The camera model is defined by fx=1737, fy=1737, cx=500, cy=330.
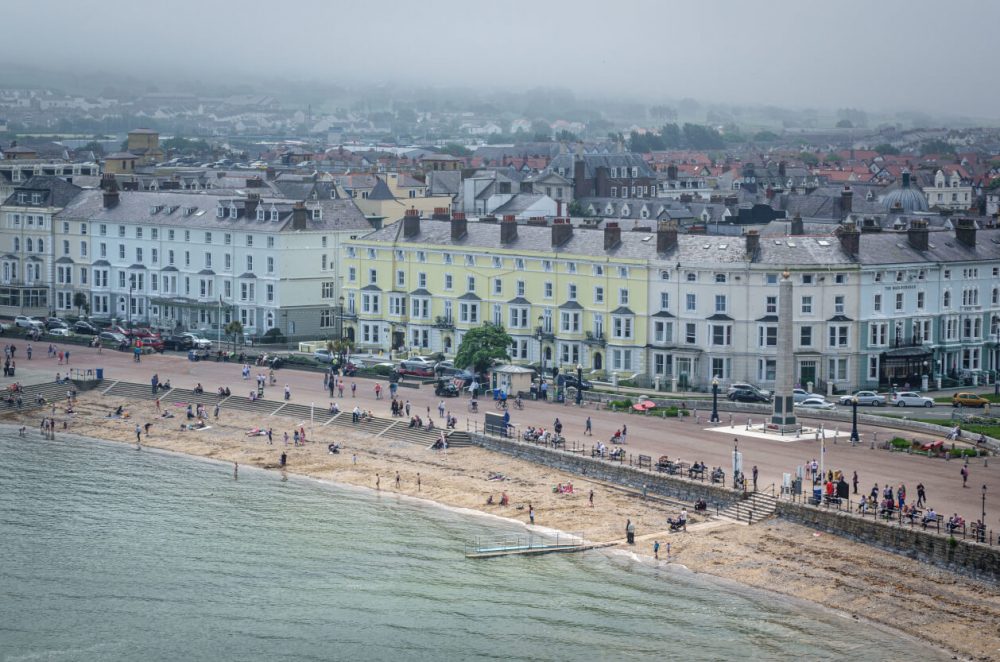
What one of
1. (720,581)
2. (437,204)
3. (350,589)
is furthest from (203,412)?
(437,204)

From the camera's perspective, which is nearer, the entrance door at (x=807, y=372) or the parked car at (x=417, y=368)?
the entrance door at (x=807, y=372)

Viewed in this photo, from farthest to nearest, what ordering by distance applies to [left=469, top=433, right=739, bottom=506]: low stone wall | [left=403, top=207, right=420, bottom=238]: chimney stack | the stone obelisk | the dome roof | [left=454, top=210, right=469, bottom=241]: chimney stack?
the dome roof, [left=403, top=207, right=420, bottom=238]: chimney stack, [left=454, top=210, right=469, bottom=241]: chimney stack, the stone obelisk, [left=469, top=433, right=739, bottom=506]: low stone wall

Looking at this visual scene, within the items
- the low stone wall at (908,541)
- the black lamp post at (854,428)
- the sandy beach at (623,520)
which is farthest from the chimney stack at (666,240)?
the low stone wall at (908,541)

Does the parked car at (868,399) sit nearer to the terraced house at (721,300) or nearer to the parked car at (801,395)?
the parked car at (801,395)

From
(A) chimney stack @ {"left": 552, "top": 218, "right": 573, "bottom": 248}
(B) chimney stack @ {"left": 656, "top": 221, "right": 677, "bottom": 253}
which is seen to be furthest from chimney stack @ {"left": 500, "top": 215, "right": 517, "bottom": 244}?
(B) chimney stack @ {"left": 656, "top": 221, "right": 677, "bottom": 253}

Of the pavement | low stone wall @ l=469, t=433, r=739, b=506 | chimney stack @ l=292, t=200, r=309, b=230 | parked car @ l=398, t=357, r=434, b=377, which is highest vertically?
chimney stack @ l=292, t=200, r=309, b=230

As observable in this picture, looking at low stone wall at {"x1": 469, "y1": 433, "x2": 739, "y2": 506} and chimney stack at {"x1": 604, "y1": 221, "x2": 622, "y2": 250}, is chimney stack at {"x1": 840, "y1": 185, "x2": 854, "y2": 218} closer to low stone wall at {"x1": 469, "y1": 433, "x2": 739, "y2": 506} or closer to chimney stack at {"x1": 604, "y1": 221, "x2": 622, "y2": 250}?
chimney stack at {"x1": 604, "y1": 221, "x2": 622, "y2": 250}
